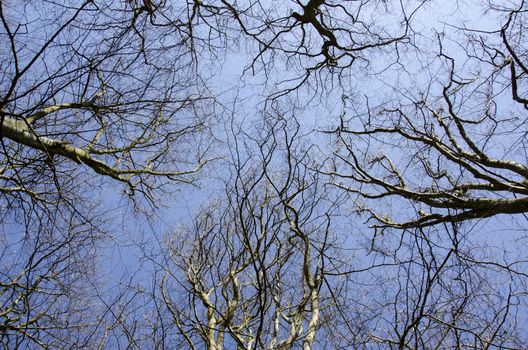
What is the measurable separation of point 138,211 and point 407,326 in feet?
14.0

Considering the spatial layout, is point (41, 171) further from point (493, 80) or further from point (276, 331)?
point (493, 80)

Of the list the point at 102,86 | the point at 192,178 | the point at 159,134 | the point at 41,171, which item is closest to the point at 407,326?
the point at 102,86

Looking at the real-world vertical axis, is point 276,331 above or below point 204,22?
below

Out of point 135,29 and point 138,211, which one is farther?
point 138,211

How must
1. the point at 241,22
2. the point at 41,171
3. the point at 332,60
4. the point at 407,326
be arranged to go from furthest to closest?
the point at 332,60 → the point at 241,22 → the point at 41,171 → the point at 407,326

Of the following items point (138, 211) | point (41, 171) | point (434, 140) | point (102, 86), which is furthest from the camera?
point (138, 211)

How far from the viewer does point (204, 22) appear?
4.47m

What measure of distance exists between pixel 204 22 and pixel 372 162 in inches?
134

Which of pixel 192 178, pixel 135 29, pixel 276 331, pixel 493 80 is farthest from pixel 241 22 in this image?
pixel 276 331

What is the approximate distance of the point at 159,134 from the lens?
17.4ft

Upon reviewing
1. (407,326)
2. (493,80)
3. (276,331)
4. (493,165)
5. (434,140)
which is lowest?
(407,326)

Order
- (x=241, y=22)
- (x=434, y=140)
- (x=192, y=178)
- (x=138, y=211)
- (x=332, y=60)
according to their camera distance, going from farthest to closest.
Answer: (x=192, y=178)
(x=138, y=211)
(x=332, y=60)
(x=434, y=140)
(x=241, y=22)

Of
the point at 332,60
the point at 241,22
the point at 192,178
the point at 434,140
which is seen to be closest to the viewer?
the point at 241,22

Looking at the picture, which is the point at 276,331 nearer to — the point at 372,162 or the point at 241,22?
the point at 372,162
